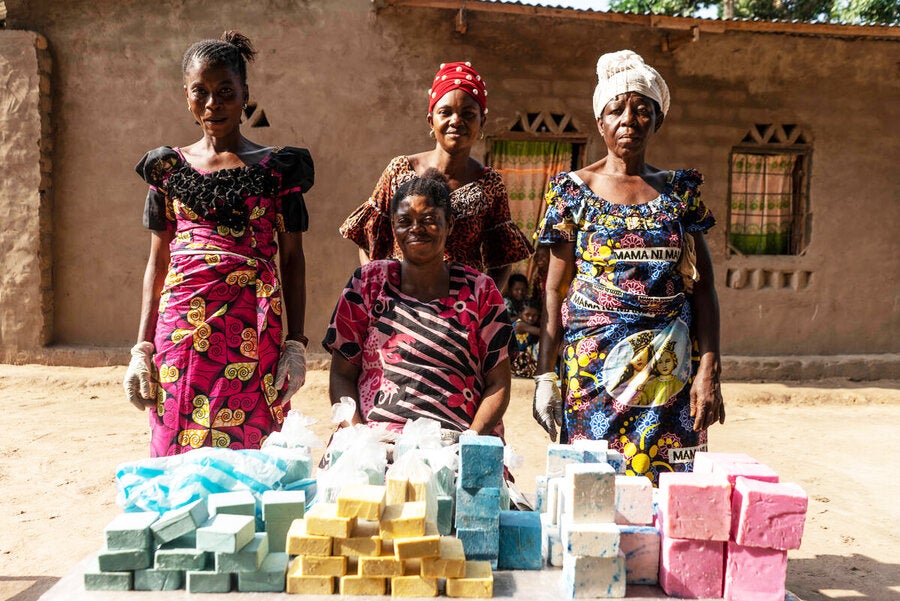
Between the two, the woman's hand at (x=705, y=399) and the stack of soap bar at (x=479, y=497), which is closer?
the stack of soap bar at (x=479, y=497)

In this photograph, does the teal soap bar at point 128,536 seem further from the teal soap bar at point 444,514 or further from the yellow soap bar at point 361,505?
the teal soap bar at point 444,514

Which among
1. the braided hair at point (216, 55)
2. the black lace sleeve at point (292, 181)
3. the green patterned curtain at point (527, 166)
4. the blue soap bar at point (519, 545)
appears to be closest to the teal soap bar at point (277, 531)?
the blue soap bar at point (519, 545)

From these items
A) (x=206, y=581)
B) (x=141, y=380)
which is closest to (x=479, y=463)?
(x=206, y=581)

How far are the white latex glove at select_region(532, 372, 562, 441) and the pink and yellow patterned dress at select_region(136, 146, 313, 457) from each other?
0.92 meters

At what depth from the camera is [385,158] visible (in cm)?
753

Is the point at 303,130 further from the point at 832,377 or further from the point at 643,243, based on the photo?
the point at 832,377

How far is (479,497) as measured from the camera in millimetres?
1577

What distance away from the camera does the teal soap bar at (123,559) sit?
147 centimetres

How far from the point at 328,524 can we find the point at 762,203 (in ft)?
26.4

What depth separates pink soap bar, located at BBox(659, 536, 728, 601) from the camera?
1544 millimetres

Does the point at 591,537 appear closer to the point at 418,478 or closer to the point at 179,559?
the point at 418,478

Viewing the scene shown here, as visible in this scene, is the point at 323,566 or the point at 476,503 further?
the point at 476,503

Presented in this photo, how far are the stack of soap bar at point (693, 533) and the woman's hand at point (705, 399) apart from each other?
3.07ft

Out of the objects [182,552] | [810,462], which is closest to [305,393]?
[810,462]
